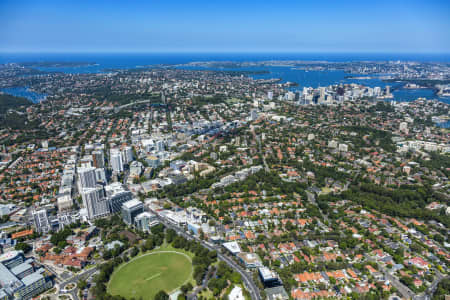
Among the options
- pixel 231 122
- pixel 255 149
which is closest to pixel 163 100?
pixel 231 122

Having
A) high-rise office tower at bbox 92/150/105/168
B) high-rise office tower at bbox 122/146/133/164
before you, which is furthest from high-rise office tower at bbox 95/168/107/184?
high-rise office tower at bbox 122/146/133/164

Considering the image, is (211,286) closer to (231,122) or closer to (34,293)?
(34,293)

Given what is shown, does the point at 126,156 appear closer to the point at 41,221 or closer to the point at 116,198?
the point at 116,198

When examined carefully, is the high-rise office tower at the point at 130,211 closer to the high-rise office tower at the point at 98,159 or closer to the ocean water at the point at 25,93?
the high-rise office tower at the point at 98,159

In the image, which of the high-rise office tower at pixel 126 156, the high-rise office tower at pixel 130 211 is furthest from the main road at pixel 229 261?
the high-rise office tower at pixel 126 156

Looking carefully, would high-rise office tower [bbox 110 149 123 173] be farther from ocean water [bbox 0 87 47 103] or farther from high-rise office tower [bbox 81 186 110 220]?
ocean water [bbox 0 87 47 103]
